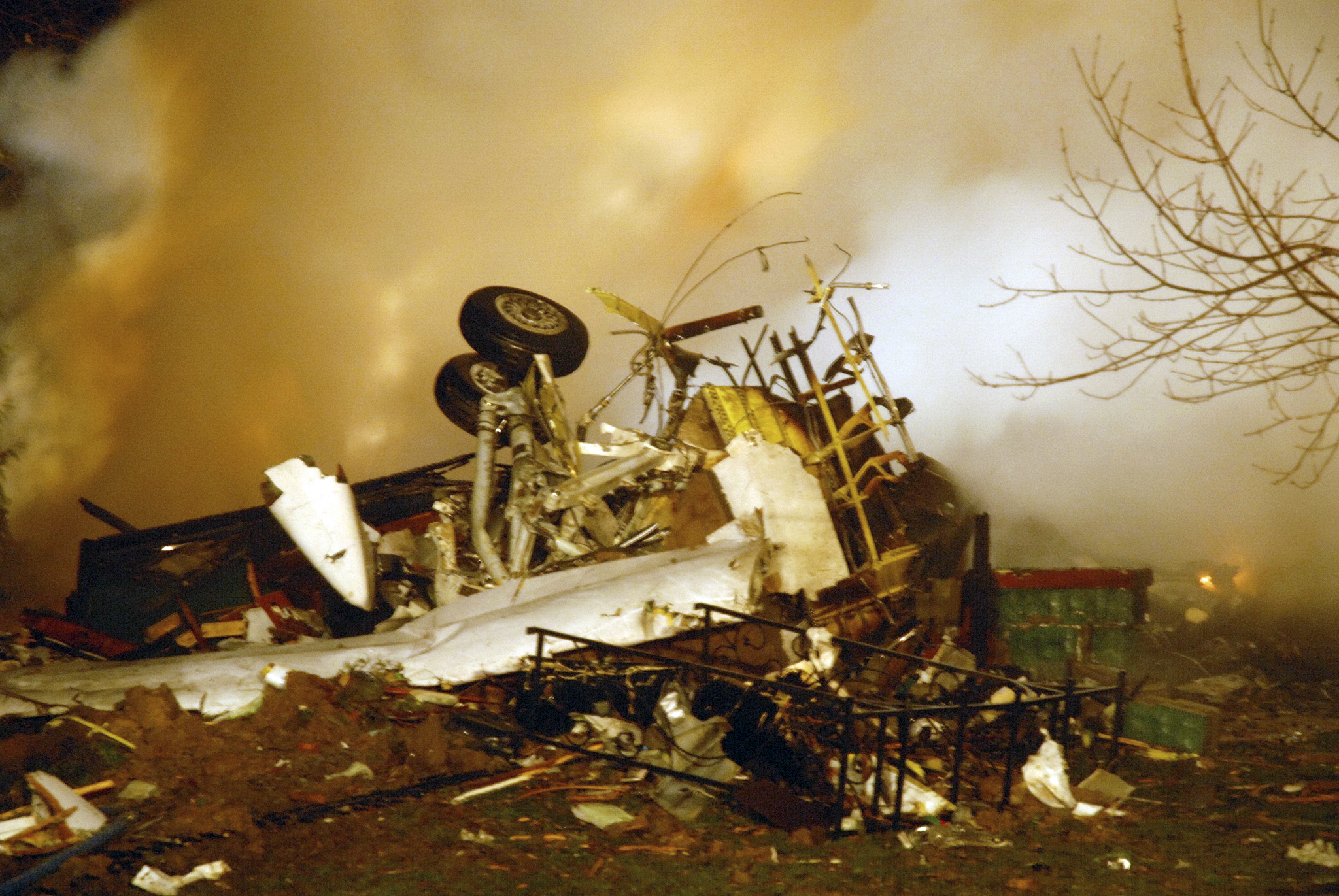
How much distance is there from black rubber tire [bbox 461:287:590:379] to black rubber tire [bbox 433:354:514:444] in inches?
11.4

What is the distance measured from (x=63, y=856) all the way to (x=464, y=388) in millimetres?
6465

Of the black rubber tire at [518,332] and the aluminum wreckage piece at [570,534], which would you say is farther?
the black rubber tire at [518,332]

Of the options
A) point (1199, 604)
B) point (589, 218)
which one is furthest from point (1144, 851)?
point (589, 218)

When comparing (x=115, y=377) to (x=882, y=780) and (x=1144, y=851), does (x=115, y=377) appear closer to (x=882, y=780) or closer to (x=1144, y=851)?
(x=882, y=780)

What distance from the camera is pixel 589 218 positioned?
42.1 ft

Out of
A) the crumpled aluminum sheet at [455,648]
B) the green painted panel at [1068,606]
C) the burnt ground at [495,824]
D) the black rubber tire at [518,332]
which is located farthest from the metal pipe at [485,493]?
the green painted panel at [1068,606]

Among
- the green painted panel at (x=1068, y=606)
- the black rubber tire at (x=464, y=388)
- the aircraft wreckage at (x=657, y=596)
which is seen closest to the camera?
the aircraft wreckage at (x=657, y=596)

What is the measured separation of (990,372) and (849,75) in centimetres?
490

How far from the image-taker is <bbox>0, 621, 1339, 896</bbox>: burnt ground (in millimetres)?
4078

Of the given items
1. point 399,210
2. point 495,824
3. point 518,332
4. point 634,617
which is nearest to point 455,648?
point 634,617

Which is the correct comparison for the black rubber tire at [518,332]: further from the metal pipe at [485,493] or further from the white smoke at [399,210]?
the white smoke at [399,210]

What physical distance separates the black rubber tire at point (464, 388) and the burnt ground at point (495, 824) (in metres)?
4.09

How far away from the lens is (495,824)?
4688 mm

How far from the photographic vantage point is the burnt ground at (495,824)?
408 cm
